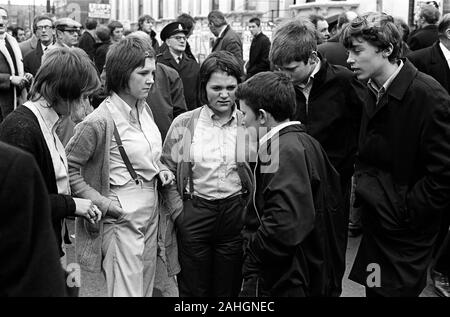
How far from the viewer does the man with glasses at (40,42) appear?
795cm

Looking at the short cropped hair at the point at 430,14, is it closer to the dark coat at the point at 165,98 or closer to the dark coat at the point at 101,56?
the dark coat at the point at 165,98

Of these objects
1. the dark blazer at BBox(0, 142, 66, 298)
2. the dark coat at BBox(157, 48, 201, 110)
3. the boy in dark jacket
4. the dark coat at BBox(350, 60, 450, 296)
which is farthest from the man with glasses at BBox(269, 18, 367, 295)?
the dark coat at BBox(157, 48, 201, 110)

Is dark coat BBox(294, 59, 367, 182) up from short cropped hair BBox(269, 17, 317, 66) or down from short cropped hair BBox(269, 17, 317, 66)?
down

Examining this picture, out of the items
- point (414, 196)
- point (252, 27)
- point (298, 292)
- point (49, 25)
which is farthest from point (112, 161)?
point (252, 27)

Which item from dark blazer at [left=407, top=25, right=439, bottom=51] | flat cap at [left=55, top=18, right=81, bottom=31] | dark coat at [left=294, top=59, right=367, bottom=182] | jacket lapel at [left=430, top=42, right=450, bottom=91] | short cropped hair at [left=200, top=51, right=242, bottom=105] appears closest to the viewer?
short cropped hair at [left=200, top=51, right=242, bottom=105]

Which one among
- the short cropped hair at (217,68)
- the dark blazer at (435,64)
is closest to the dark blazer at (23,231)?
the short cropped hair at (217,68)

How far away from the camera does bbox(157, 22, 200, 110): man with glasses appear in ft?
24.6

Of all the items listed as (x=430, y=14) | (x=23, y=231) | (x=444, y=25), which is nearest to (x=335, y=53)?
(x=444, y=25)

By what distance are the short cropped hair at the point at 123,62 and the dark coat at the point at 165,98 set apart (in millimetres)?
1851

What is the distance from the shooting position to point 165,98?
5.75m

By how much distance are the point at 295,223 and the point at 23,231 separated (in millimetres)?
1599

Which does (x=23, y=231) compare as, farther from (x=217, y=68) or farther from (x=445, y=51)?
Answer: (x=445, y=51)

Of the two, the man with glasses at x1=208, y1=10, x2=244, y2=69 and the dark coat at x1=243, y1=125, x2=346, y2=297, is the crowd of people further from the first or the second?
the man with glasses at x1=208, y1=10, x2=244, y2=69

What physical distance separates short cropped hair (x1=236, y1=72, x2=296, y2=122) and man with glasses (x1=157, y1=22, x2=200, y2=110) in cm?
405
